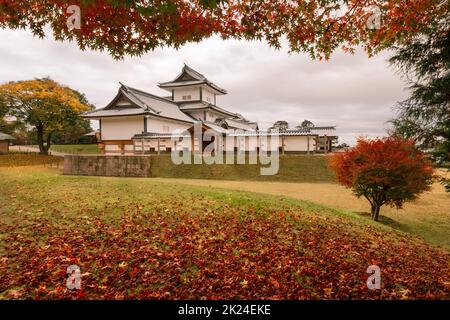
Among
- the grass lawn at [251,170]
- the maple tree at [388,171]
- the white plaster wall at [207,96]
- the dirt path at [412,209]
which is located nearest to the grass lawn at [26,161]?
the grass lawn at [251,170]

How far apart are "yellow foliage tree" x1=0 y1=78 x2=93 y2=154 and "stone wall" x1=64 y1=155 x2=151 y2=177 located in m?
10.7

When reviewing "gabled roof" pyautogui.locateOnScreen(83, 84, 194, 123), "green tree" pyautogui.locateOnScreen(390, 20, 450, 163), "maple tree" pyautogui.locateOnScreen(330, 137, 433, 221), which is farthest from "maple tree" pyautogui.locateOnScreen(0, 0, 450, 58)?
"gabled roof" pyautogui.locateOnScreen(83, 84, 194, 123)

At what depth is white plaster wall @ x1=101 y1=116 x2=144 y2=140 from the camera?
29078mm

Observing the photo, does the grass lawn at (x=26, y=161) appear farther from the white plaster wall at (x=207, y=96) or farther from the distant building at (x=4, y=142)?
the white plaster wall at (x=207, y=96)

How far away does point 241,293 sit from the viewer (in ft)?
11.7

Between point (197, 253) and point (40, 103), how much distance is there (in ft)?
113

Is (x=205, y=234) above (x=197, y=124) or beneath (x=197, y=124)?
beneath

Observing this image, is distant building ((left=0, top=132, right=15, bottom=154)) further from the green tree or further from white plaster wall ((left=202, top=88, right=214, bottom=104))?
the green tree

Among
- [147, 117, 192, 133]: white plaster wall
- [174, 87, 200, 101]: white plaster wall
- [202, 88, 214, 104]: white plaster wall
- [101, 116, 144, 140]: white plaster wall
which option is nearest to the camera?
[101, 116, 144, 140]: white plaster wall

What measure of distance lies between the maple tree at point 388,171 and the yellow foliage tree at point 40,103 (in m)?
31.3

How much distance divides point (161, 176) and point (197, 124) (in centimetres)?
803

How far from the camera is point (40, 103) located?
100 ft
